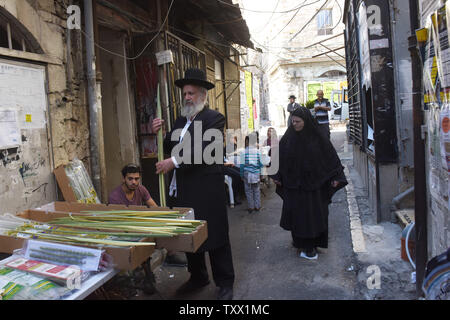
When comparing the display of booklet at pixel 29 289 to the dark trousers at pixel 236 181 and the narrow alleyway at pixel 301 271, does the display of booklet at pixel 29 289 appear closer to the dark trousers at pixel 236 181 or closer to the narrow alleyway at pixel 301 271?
the narrow alleyway at pixel 301 271

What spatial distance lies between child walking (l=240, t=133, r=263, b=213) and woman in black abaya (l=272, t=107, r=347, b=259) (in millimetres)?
2149

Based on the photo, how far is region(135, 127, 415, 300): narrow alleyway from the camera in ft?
11.2

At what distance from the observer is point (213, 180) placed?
10.8 feet

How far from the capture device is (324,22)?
77.0ft

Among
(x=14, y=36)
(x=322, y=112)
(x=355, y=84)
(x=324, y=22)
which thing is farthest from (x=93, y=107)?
(x=324, y=22)

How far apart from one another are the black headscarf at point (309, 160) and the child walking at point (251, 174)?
2.16 m

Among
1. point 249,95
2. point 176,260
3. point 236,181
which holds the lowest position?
point 176,260

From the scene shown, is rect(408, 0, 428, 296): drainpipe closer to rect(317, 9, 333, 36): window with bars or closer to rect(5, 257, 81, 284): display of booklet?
rect(5, 257, 81, 284): display of booklet

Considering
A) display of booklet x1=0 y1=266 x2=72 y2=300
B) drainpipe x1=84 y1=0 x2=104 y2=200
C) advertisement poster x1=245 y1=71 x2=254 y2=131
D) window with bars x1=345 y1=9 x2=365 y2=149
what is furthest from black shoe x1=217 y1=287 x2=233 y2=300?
advertisement poster x1=245 y1=71 x2=254 y2=131

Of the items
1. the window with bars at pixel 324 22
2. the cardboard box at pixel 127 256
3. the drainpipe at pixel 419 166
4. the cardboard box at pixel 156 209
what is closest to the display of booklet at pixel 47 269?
the cardboard box at pixel 127 256

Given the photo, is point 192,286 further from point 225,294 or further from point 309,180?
point 309,180

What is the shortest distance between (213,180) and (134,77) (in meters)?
3.35

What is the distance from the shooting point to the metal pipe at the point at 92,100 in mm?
4281

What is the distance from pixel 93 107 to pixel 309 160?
2.54m
